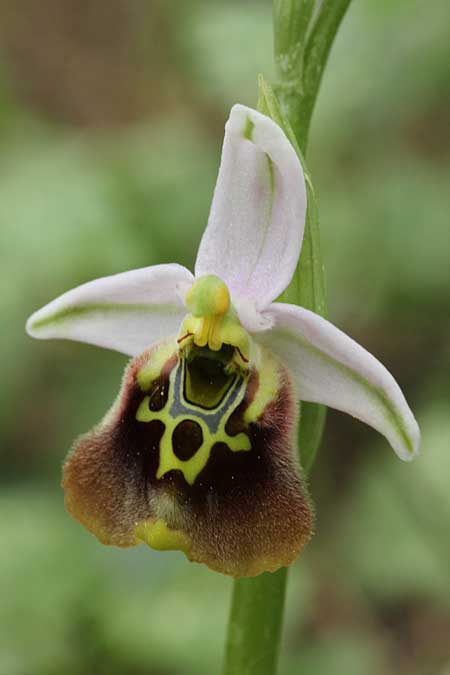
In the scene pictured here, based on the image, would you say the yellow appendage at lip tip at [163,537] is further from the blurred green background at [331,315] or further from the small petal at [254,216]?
the blurred green background at [331,315]

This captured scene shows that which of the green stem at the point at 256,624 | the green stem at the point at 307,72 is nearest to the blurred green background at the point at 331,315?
the green stem at the point at 256,624

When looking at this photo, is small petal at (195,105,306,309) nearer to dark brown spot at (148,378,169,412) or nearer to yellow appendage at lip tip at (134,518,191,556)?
dark brown spot at (148,378,169,412)

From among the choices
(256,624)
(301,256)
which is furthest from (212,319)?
(256,624)

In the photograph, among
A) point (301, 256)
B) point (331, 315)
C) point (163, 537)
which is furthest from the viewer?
point (331, 315)

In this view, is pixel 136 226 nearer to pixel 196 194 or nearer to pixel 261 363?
pixel 196 194

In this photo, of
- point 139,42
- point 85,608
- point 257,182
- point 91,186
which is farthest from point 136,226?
point 139,42

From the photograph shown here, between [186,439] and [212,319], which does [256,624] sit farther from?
[212,319]
